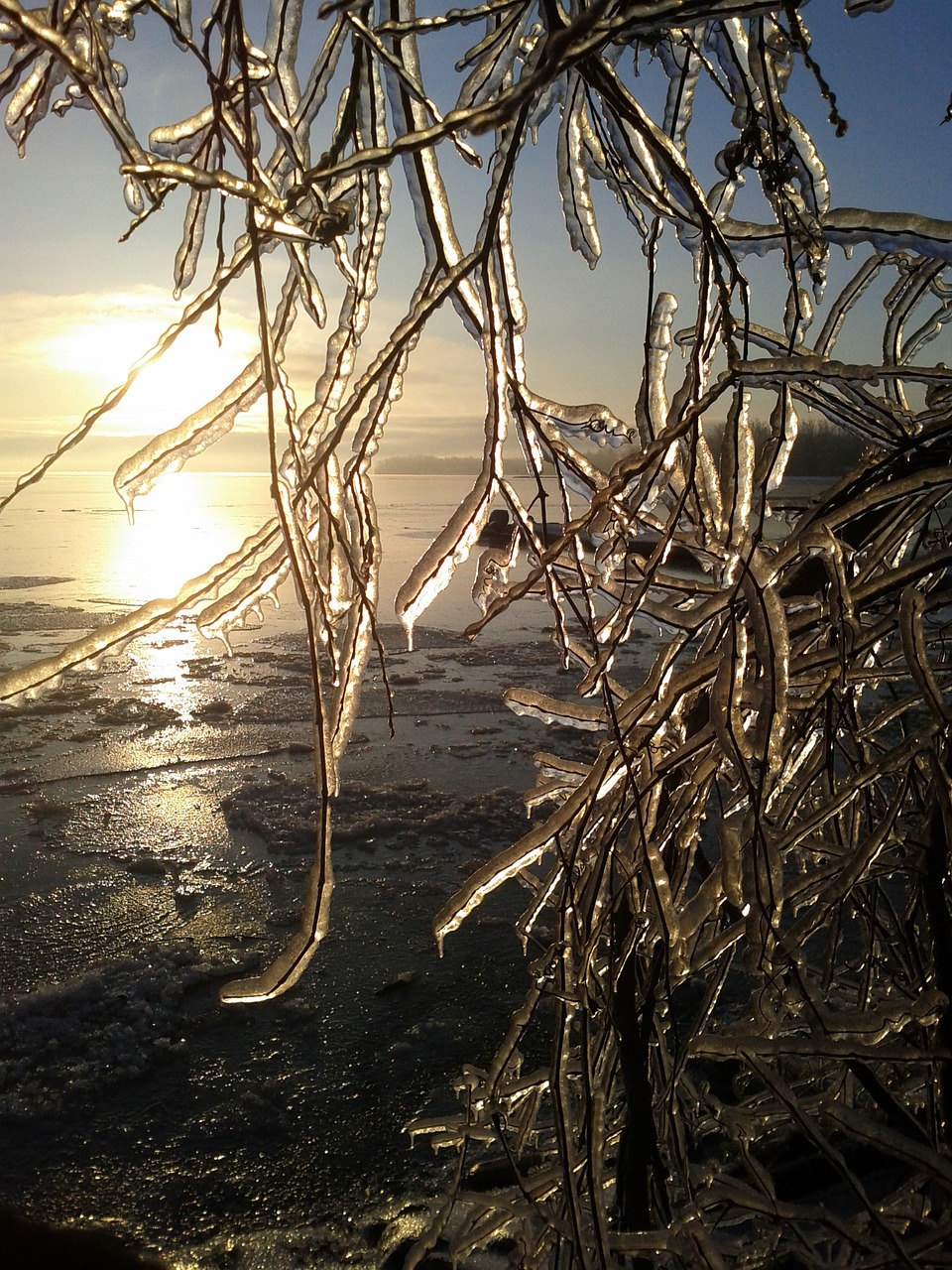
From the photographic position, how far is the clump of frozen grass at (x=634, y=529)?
69 cm

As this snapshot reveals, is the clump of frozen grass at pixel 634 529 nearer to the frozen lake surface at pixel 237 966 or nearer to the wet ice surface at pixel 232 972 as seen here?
the frozen lake surface at pixel 237 966

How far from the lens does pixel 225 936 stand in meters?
A: 4.55

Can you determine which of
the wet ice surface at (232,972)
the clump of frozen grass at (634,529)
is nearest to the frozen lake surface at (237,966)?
the wet ice surface at (232,972)

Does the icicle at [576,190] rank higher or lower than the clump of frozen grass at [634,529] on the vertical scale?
higher

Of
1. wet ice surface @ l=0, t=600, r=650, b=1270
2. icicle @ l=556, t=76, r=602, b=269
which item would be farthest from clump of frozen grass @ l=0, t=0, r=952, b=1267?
wet ice surface @ l=0, t=600, r=650, b=1270

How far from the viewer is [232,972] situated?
13.8 ft

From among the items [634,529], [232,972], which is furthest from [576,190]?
[232,972]

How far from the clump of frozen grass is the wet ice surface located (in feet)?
5.97

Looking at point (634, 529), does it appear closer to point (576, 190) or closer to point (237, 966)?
point (576, 190)

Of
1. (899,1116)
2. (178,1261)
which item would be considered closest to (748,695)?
(899,1116)

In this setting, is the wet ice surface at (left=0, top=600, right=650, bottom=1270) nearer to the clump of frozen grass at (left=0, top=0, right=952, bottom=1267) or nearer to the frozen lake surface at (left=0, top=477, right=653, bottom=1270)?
the frozen lake surface at (left=0, top=477, right=653, bottom=1270)

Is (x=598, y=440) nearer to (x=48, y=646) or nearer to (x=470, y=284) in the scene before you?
(x=470, y=284)

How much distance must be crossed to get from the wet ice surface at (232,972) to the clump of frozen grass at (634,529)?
1820 millimetres

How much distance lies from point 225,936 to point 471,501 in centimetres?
428
